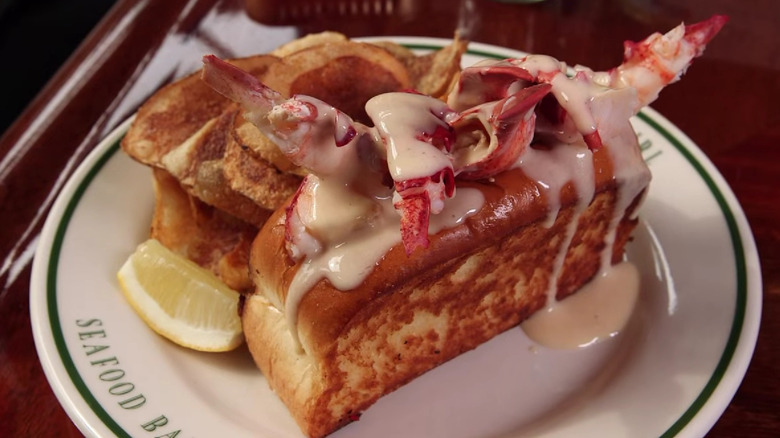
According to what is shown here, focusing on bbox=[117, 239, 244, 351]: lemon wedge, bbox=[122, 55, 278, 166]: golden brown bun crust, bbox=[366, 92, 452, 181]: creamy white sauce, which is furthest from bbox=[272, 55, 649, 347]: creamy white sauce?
bbox=[122, 55, 278, 166]: golden brown bun crust

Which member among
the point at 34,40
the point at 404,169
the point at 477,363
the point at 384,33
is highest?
the point at 404,169

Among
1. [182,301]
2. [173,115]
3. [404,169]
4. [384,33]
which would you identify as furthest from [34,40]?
[404,169]

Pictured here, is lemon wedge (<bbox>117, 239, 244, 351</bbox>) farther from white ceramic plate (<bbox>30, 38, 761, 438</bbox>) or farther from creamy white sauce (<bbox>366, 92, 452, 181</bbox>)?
creamy white sauce (<bbox>366, 92, 452, 181</bbox>)

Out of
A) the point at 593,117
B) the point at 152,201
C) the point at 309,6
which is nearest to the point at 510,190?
the point at 593,117

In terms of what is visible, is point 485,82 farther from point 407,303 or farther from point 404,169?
point 407,303

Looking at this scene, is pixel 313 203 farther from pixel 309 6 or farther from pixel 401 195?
pixel 309 6

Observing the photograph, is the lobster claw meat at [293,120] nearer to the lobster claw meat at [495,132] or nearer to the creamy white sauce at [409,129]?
the creamy white sauce at [409,129]

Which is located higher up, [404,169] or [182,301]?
[404,169]

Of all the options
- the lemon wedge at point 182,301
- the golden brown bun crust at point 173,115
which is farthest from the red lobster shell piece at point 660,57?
the lemon wedge at point 182,301
